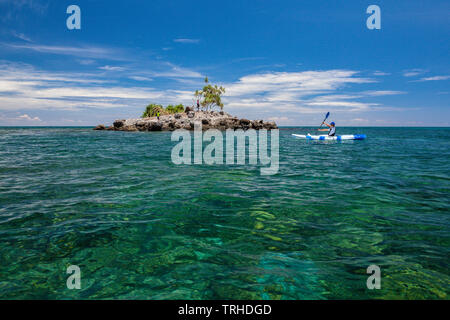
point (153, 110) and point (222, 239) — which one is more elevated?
point (153, 110)

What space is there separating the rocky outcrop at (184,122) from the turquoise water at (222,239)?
53.8 m

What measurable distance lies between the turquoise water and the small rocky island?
177ft

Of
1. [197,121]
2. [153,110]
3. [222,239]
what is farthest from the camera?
[153,110]

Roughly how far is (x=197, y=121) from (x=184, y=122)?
11.3 feet

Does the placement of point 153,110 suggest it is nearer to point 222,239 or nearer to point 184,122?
point 184,122

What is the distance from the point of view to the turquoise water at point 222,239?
130 inches

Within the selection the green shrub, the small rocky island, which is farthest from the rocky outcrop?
the green shrub

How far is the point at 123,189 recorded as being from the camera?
8.20 meters

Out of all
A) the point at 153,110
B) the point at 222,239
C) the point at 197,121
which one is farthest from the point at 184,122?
the point at 222,239

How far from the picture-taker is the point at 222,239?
4.68 m

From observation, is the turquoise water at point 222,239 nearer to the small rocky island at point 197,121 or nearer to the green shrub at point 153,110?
the small rocky island at point 197,121

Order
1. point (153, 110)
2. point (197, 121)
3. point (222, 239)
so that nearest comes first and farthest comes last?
1. point (222, 239)
2. point (197, 121)
3. point (153, 110)

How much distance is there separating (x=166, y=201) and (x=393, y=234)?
5704mm
